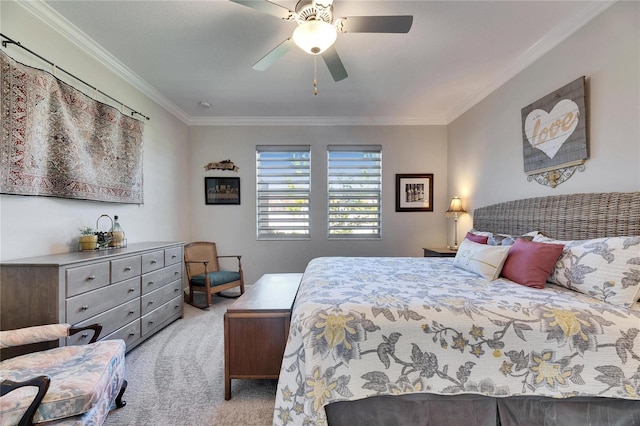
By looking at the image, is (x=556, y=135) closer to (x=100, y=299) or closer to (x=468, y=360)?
(x=468, y=360)

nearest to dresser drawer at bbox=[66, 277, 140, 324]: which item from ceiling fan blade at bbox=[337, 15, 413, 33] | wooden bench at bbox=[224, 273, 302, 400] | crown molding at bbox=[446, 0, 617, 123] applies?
wooden bench at bbox=[224, 273, 302, 400]

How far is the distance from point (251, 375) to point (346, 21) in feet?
7.98

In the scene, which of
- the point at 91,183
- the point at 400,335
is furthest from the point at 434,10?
the point at 91,183

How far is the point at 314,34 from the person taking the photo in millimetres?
1713

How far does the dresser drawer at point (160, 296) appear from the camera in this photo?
2518mm

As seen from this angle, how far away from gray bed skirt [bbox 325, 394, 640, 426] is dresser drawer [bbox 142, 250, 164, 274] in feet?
6.91

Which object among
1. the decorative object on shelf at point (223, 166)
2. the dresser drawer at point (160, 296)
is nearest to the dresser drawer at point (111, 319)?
the dresser drawer at point (160, 296)

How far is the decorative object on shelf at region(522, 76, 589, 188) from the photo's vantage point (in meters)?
2.08

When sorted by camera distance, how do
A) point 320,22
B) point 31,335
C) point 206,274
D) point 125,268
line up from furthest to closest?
point 206,274 < point 125,268 < point 320,22 < point 31,335

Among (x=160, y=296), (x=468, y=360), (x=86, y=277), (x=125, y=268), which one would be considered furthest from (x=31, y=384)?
(x=468, y=360)

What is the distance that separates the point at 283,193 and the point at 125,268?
244 centimetres

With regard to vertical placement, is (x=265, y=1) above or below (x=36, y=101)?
above

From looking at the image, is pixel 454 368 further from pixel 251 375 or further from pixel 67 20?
pixel 67 20

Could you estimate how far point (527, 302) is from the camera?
54.4 inches
